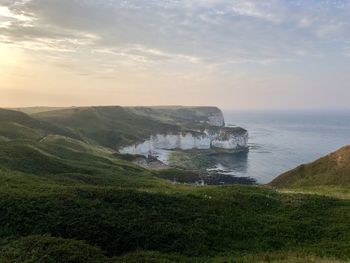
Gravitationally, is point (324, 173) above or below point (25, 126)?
below

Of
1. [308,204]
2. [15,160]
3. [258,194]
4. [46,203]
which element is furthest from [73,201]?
[15,160]

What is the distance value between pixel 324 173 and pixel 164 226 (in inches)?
1477

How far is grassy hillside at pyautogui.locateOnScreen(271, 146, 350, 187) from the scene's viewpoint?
51500 millimetres

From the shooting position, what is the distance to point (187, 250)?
20.8m

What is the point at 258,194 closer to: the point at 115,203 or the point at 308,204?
the point at 308,204

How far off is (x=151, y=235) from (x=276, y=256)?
623cm

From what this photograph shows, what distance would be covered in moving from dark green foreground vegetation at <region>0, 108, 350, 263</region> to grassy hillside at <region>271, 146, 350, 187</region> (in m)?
21.3

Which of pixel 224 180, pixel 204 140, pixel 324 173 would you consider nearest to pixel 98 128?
pixel 204 140

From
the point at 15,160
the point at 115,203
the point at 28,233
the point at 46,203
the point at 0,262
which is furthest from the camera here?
the point at 15,160

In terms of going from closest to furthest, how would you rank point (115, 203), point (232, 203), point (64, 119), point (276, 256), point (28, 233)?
point (276, 256), point (28, 233), point (115, 203), point (232, 203), point (64, 119)

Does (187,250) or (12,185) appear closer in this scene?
(187,250)

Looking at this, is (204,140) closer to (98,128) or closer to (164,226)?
(98,128)

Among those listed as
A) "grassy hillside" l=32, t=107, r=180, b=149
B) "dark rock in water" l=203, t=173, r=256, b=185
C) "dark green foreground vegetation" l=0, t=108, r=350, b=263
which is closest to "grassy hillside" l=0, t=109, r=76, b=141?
"grassy hillside" l=32, t=107, r=180, b=149

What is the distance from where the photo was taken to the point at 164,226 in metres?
22.9
